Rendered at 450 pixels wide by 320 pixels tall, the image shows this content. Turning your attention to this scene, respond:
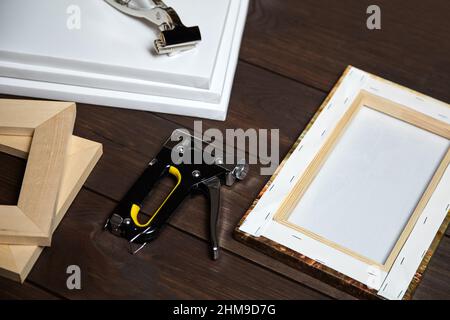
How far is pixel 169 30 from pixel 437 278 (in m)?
0.36

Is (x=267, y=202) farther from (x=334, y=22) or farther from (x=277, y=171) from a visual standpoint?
(x=334, y=22)

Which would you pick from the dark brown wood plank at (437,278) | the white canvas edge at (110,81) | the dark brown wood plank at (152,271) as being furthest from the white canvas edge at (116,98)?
the dark brown wood plank at (437,278)

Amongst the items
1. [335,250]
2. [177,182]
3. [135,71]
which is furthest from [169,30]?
[335,250]

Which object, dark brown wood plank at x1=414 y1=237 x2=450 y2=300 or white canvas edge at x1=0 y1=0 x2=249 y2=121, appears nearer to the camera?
dark brown wood plank at x1=414 y1=237 x2=450 y2=300

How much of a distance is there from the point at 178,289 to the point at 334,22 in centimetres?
41

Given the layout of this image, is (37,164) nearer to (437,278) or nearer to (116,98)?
(116,98)

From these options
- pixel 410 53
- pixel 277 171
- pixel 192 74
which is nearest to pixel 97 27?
pixel 192 74

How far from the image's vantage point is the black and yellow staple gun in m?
0.61

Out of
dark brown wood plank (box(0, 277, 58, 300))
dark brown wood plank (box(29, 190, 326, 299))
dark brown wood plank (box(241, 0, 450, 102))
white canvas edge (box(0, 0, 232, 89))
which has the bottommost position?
dark brown wood plank (box(0, 277, 58, 300))

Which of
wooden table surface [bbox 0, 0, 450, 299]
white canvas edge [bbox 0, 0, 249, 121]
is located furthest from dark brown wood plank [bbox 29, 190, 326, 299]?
white canvas edge [bbox 0, 0, 249, 121]

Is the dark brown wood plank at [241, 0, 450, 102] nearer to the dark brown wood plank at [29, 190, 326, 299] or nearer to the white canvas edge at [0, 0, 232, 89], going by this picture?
the white canvas edge at [0, 0, 232, 89]

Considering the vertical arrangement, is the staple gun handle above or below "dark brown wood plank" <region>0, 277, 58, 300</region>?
above

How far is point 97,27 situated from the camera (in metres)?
0.73

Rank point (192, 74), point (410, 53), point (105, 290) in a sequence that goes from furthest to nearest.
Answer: point (410, 53)
point (192, 74)
point (105, 290)
